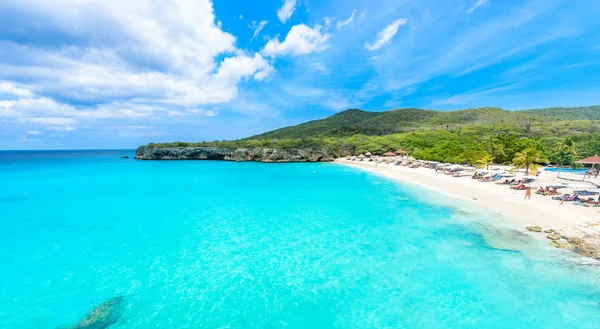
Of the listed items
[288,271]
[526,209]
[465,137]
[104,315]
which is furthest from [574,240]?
[465,137]

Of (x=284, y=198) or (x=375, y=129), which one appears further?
(x=375, y=129)

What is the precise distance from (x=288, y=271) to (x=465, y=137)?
7248 centimetres

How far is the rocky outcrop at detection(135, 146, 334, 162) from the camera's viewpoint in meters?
66.2

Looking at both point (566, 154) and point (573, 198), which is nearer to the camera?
point (573, 198)

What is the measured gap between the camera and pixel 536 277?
348 inches

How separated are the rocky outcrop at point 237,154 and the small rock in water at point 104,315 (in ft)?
192

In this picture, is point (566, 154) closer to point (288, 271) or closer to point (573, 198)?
point (573, 198)

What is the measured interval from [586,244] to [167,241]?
1965 cm

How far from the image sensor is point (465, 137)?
215 feet

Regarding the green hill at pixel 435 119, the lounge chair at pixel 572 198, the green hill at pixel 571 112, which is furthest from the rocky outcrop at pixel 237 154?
the green hill at pixel 571 112

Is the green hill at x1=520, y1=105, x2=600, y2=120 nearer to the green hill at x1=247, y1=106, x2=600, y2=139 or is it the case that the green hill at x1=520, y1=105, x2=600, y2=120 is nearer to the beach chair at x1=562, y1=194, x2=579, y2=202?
the green hill at x1=247, y1=106, x2=600, y2=139

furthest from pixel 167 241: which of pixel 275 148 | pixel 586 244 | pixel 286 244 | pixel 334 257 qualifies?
pixel 275 148

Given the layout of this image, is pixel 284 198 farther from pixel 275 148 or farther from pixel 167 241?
pixel 275 148

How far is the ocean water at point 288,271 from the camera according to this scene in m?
7.21
